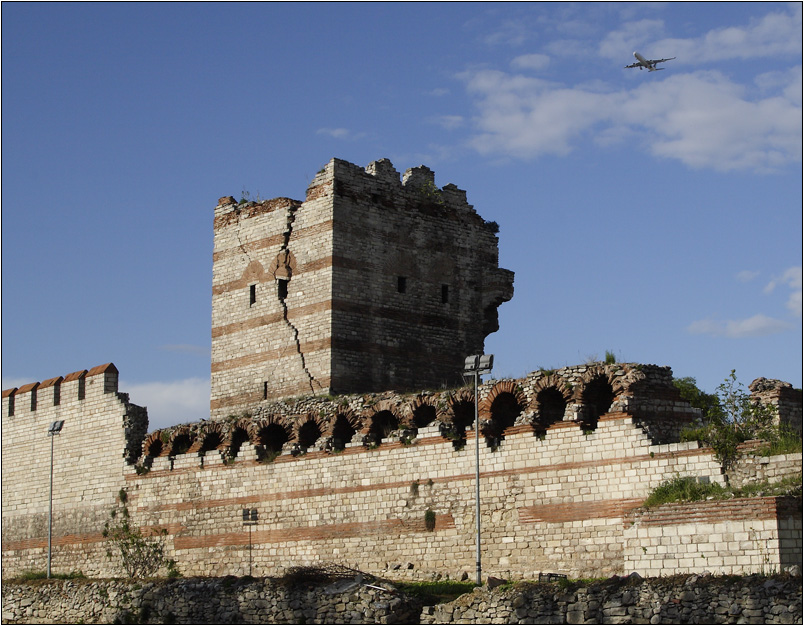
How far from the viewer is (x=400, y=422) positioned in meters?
26.1

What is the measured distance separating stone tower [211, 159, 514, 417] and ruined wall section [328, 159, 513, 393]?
28mm

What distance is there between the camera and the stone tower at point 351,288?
30.1 m

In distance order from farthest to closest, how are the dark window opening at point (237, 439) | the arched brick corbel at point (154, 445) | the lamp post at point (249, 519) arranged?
the arched brick corbel at point (154, 445)
the dark window opening at point (237, 439)
the lamp post at point (249, 519)

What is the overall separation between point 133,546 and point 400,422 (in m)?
7.97

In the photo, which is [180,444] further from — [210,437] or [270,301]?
[270,301]

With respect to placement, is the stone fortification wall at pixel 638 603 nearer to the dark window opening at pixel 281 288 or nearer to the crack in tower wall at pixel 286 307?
the crack in tower wall at pixel 286 307

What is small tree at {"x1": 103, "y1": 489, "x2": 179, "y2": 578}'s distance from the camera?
97.0 ft

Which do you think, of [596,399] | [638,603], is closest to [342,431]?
[596,399]

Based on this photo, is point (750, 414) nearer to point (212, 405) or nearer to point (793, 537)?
point (793, 537)

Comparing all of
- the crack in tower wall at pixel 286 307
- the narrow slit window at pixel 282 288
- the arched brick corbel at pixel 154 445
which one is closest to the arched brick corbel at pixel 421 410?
the crack in tower wall at pixel 286 307

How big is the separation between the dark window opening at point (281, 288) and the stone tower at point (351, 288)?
0.02 metres

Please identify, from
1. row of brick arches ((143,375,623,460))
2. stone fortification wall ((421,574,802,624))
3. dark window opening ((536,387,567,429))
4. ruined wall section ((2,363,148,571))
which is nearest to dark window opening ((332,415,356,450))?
row of brick arches ((143,375,623,460))

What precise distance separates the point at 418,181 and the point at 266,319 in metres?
5.11

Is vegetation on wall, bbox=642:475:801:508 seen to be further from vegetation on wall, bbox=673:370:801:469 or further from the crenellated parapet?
the crenellated parapet
